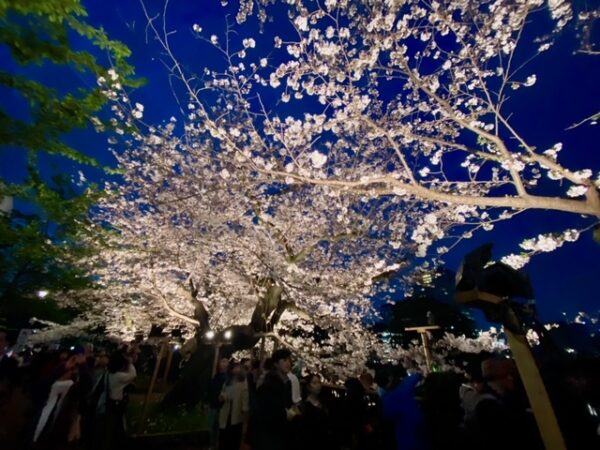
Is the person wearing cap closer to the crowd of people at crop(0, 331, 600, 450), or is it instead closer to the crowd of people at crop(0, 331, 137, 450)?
the crowd of people at crop(0, 331, 600, 450)

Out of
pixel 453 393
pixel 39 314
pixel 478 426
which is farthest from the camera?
pixel 39 314

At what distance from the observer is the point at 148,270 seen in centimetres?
1141

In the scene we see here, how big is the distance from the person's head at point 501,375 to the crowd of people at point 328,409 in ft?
0.04

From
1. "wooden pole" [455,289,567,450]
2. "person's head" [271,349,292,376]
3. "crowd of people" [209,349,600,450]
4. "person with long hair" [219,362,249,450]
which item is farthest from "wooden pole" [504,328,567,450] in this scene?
"person with long hair" [219,362,249,450]

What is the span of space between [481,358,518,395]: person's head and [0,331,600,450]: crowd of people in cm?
1

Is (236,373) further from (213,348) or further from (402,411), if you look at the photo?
(213,348)

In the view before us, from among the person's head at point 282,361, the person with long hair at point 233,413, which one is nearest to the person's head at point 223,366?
the person with long hair at point 233,413

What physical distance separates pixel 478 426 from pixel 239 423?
4.59 m

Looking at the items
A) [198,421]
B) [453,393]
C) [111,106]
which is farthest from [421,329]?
[111,106]

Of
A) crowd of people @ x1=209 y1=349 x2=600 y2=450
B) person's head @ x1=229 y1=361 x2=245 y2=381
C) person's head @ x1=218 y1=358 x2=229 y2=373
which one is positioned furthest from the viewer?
person's head @ x1=218 y1=358 x2=229 y2=373

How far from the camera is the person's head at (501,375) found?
3.63m

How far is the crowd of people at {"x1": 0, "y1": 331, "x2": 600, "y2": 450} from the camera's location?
340cm

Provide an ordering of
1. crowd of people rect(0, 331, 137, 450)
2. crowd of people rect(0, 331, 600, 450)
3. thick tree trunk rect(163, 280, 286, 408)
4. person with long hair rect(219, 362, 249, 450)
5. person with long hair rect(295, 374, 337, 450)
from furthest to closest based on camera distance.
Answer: thick tree trunk rect(163, 280, 286, 408), person with long hair rect(219, 362, 249, 450), crowd of people rect(0, 331, 137, 450), person with long hair rect(295, 374, 337, 450), crowd of people rect(0, 331, 600, 450)

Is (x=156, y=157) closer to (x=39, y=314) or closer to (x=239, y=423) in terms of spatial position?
(x=239, y=423)
